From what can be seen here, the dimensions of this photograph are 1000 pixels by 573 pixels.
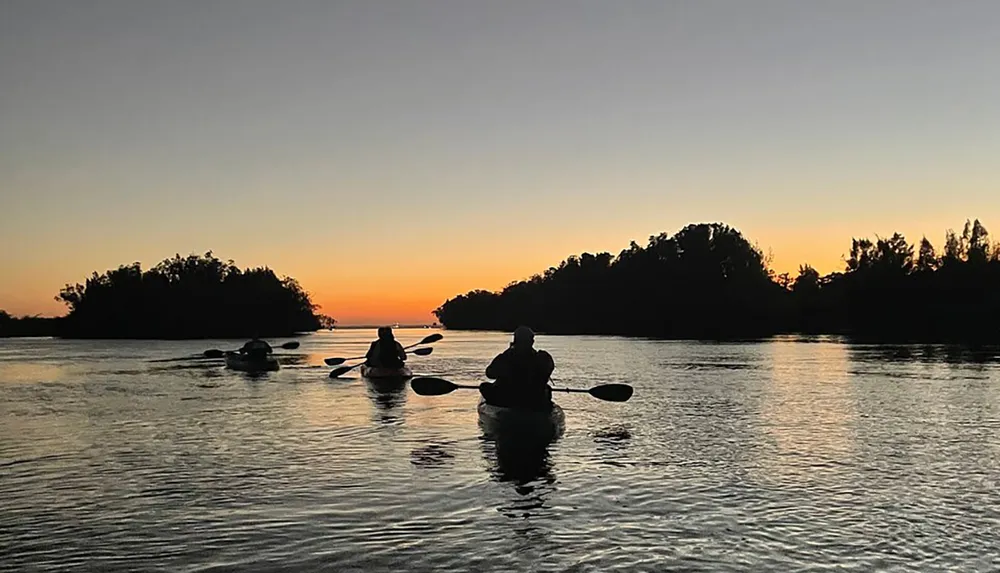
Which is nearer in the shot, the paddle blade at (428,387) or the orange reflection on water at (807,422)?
the orange reflection on water at (807,422)

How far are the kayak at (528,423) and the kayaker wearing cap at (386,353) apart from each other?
1564 cm

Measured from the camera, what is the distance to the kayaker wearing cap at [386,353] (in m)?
33.8

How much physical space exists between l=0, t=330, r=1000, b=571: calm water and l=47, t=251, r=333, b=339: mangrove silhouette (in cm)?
10825

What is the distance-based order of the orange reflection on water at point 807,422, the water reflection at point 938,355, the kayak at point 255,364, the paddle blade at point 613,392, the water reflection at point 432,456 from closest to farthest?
the orange reflection on water at point 807,422 < the water reflection at point 432,456 < the paddle blade at point 613,392 < the kayak at point 255,364 < the water reflection at point 938,355

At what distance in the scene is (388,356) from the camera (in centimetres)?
3391

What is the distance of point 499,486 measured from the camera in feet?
43.5

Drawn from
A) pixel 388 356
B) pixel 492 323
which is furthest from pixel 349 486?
pixel 492 323

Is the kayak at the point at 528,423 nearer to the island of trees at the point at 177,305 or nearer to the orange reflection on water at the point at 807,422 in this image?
the orange reflection on water at the point at 807,422

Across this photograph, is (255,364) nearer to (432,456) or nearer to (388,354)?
(388,354)

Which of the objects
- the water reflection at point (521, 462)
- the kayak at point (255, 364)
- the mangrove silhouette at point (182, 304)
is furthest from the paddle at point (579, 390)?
the mangrove silhouette at point (182, 304)

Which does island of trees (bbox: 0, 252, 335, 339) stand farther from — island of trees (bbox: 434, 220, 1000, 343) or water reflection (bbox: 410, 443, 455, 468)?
water reflection (bbox: 410, 443, 455, 468)

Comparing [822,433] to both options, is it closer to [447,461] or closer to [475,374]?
[447,461]

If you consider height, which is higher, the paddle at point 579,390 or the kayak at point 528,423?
the paddle at point 579,390

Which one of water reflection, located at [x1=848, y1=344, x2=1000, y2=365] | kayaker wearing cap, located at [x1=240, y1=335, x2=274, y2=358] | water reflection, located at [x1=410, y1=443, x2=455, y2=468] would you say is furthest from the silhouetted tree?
water reflection, located at [x1=410, y1=443, x2=455, y2=468]
